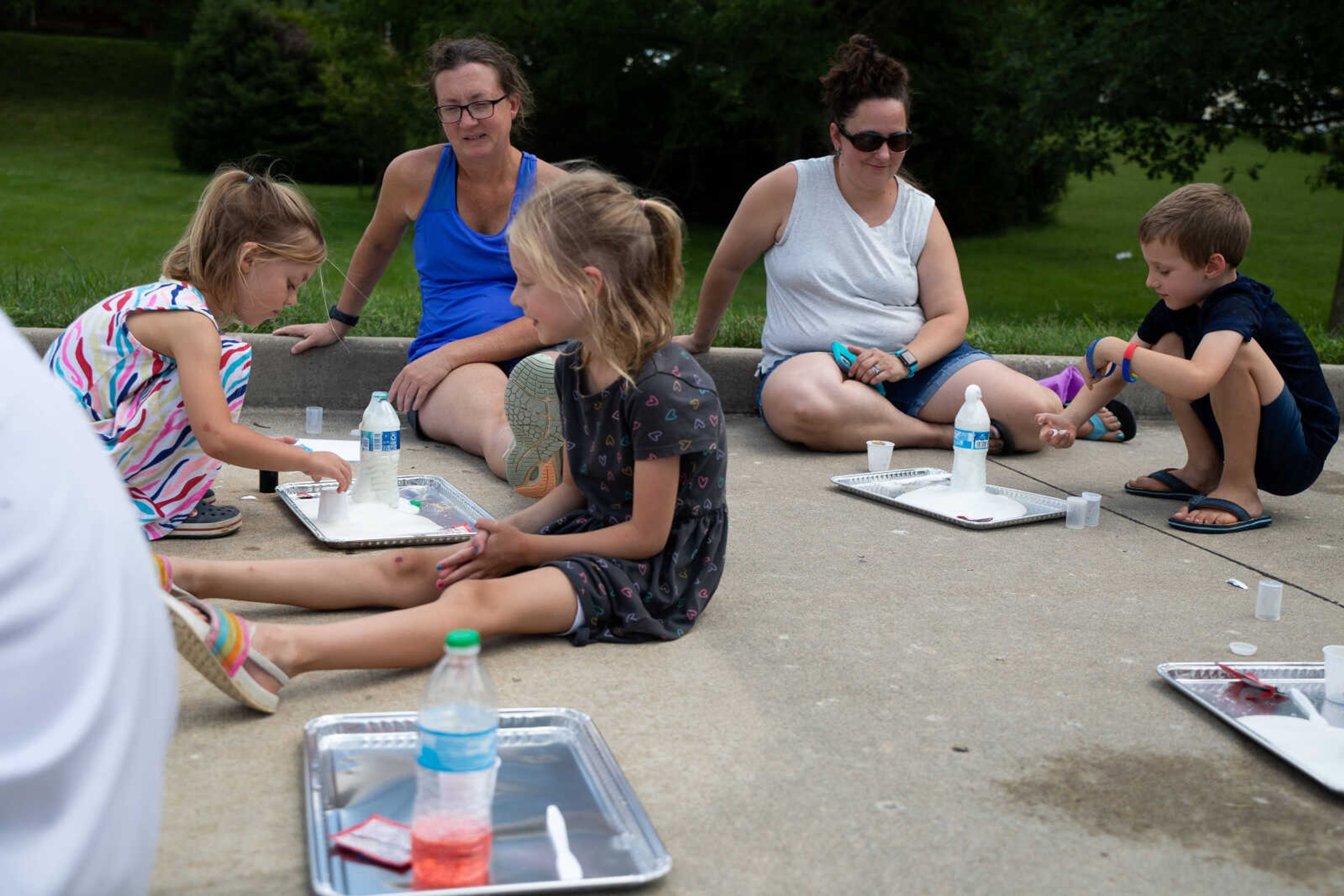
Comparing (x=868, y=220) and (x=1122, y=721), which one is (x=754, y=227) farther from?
(x=1122, y=721)

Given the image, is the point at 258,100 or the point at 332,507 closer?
the point at 332,507

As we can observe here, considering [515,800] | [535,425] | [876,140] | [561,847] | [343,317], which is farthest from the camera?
[343,317]

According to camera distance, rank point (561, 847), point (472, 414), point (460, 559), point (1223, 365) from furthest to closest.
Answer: point (472, 414)
point (1223, 365)
point (460, 559)
point (561, 847)

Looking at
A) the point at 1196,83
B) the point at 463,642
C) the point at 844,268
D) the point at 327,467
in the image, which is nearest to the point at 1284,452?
the point at 844,268

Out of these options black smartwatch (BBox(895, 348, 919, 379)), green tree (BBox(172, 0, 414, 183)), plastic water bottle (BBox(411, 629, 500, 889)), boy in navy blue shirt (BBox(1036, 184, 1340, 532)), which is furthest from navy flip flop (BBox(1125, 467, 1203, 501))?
green tree (BBox(172, 0, 414, 183))

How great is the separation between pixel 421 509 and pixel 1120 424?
3131 mm

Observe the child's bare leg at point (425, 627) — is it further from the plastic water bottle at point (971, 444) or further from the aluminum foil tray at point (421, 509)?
the plastic water bottle at point (971, 444)

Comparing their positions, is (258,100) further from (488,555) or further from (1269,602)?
(1269,602)

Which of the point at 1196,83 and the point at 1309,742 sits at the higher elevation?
the point at 1196,83

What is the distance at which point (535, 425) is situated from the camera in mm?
4035

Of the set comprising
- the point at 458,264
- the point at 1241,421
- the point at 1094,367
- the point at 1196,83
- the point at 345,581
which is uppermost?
the point at 1196,83

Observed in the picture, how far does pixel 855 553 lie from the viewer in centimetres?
375

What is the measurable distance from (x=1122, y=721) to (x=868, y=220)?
3.00 meters

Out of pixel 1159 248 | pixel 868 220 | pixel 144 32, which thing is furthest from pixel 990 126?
pixel 144 32
